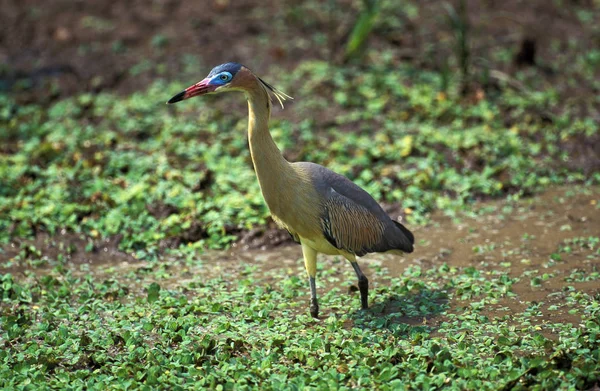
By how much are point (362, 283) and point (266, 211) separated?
2.05 meters

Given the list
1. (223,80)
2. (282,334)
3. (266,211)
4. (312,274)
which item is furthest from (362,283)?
(266,211)

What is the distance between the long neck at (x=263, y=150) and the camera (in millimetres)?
5555

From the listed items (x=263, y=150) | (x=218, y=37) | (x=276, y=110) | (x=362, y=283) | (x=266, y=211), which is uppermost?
(x=218, y=37)

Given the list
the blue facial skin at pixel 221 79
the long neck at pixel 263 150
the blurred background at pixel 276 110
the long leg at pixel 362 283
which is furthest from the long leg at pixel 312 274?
the blurred background at pixel 276 110

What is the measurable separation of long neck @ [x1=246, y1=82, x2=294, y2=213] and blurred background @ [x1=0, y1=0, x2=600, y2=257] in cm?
183

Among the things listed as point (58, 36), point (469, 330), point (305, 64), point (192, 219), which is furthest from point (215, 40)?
point (469, 330)

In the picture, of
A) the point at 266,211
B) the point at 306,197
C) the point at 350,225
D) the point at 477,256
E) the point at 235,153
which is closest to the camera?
the point at 306,197

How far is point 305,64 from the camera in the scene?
10.8m

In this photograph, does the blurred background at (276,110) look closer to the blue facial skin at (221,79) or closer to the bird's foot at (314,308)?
the bird's foot at (314,308)

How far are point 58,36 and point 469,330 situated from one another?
8.70 meters

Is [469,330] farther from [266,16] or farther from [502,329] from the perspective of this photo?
[266,16]

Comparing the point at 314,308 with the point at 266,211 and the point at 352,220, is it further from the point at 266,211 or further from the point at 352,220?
the point at 266,211

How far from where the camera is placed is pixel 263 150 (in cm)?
555

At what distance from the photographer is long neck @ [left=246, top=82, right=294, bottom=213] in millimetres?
5555
